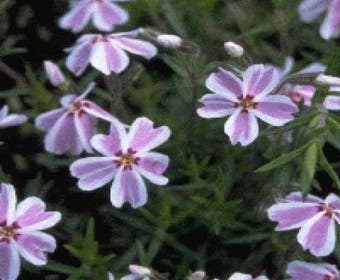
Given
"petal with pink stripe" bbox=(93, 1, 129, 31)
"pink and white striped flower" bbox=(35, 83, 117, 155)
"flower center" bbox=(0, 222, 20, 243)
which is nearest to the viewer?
"flower center" bbox=(0, 222, 20, 243)

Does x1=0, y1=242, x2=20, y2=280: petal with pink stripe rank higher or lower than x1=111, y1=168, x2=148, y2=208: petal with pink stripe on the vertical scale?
lower

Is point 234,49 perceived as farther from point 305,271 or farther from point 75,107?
point 305,271

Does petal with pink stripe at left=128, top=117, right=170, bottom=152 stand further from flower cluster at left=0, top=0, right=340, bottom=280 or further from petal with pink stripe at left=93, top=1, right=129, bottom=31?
petal with pink stripe at left=93, top=1, right=129, bottom=31

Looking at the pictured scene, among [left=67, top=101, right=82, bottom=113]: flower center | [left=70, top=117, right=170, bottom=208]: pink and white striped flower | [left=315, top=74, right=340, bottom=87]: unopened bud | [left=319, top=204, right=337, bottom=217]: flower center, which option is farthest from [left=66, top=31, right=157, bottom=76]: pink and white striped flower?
[left=319, top=204, right=337, bottom=217]: flower center

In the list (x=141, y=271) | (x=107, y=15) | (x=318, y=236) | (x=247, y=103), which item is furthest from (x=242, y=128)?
(x=107, y=15)

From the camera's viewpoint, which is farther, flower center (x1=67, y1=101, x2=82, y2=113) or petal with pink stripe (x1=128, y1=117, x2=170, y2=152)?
flower center (x1=67, y1=101, x2=82, y2=113)

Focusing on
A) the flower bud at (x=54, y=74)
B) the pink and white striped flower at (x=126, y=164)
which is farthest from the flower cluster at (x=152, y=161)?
the flower bud at (x=54, y=74)

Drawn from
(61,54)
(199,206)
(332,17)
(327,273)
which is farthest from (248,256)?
(61,54)
